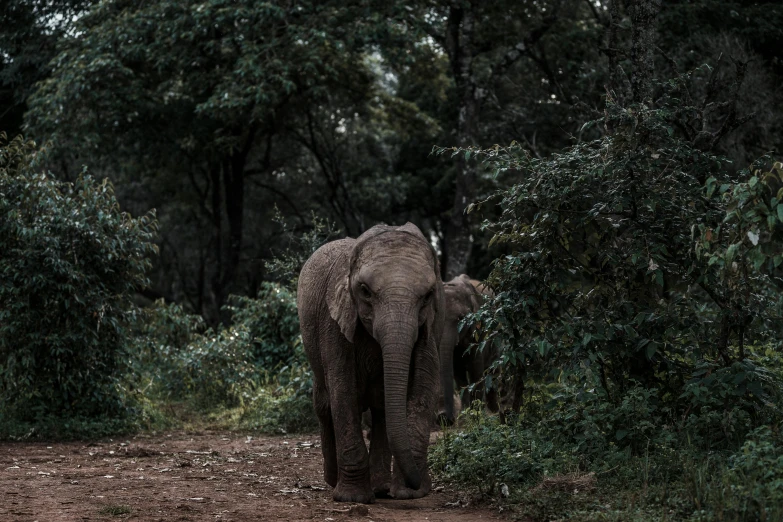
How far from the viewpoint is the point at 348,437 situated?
7609mm

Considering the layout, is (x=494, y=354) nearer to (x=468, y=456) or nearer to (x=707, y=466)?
(x=468, y=456)

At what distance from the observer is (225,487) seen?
335 inches

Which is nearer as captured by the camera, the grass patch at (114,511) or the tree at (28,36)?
the grass patch at (114,511)

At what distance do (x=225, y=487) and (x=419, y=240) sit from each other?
9.40 ft

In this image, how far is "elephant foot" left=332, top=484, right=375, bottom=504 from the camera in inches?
298

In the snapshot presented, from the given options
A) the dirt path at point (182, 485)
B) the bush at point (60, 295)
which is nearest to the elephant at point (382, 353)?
the dirt path at point (182, 485)

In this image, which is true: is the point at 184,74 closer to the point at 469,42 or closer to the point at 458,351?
the point at 469,42

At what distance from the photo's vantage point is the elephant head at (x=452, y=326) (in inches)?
492

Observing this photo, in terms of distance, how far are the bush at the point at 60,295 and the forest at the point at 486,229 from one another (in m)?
0.04

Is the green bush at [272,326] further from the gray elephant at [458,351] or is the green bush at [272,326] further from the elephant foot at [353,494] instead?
the elephant foot at [353,494]

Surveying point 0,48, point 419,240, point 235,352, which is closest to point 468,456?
point 419,240

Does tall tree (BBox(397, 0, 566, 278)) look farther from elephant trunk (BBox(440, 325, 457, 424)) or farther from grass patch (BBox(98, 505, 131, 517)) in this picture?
grass patch (BBox(98, 505, 131, 517))

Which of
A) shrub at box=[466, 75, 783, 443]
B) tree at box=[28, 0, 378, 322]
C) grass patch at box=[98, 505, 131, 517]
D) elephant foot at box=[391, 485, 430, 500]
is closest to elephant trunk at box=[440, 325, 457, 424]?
shrub at box=[466, 75, 783, 443]

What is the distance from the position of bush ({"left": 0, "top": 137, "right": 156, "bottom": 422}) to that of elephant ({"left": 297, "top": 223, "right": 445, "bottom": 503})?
5.22 metres
